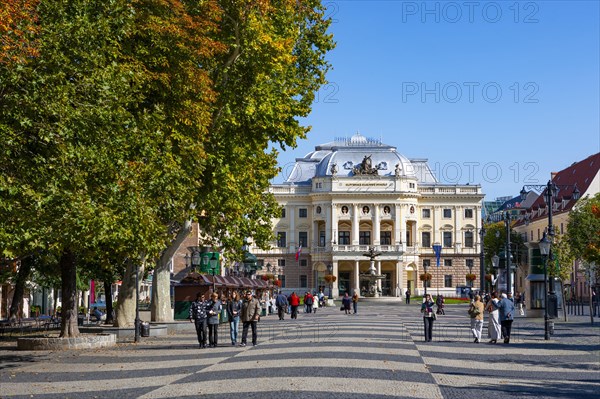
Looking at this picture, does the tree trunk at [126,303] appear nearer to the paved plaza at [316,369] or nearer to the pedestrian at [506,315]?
the paved plaza at [316,369]

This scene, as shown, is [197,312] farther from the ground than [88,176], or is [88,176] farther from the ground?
[88,176]

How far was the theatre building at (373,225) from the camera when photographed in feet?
438

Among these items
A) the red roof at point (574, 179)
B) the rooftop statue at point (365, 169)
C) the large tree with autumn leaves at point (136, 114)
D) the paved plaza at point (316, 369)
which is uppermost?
the rooftop statue at point (365, 169)

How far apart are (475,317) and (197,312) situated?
994cm

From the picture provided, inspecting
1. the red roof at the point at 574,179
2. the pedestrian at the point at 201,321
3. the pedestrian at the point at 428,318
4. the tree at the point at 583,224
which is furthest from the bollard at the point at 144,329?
the red roof at the point at 574,179

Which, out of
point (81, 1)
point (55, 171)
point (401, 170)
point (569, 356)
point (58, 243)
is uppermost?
point (401, 170)

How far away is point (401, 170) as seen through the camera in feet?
446

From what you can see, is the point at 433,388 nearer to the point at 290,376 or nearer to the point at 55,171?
the point at 290,376

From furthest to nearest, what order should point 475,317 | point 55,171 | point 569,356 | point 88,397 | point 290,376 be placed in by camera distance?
point 475,317, point 569,356, point 55,171, point 290,376, point 88,397

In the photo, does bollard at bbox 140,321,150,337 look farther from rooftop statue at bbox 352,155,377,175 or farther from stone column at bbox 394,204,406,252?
rooftop statue at bbox 352,155,377,175

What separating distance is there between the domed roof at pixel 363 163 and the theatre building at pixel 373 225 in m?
0.15

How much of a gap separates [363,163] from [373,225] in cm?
901

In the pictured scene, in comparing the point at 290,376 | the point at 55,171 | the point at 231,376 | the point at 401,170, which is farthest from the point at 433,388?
the point at 401,170

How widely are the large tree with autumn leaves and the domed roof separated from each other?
9211cm
